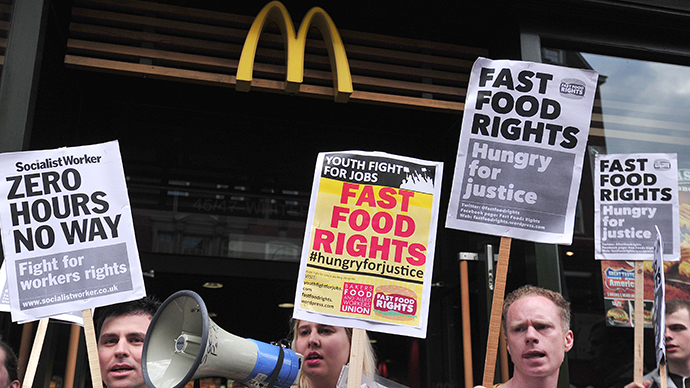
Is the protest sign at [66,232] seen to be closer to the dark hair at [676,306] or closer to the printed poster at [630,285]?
the dark hair at [676,306]

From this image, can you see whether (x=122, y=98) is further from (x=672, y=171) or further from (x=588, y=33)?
(x=672, y=171)

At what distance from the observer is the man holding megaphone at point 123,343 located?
2709 mm

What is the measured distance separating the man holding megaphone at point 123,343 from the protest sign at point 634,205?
2160mm

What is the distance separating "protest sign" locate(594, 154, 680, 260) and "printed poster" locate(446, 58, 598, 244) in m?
0.46

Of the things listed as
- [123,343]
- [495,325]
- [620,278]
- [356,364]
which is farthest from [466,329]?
[123,343]

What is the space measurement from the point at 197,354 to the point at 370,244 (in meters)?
0.78

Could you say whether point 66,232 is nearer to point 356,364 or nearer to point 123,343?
point 123,343

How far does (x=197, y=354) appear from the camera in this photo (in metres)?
2.25

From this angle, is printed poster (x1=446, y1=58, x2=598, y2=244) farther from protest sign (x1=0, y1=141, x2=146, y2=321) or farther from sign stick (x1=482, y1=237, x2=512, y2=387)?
protest sign (x1=0, y1=141, x2=146, y2=321)

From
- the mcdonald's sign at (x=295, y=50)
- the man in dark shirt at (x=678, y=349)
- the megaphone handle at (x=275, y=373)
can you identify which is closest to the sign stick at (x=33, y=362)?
the megaphone handle at (x=275, y=373)

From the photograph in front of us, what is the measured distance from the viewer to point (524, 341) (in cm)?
257

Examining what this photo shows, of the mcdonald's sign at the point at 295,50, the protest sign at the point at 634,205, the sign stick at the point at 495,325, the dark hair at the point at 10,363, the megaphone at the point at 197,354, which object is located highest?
the mcdonald's sign at the point at 295,50

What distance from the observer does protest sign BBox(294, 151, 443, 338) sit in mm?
2396

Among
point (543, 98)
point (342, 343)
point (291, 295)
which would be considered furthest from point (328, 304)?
point (291, 295)
